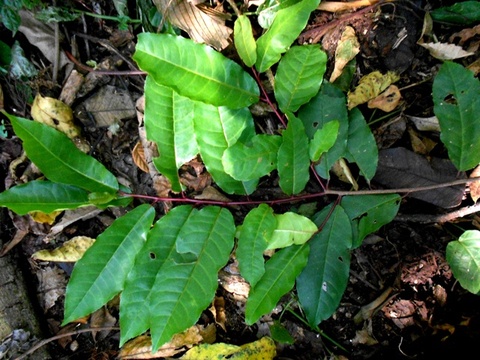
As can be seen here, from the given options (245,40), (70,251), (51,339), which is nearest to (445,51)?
(245,40)

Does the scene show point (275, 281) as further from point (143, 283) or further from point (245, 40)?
point (245, 40)

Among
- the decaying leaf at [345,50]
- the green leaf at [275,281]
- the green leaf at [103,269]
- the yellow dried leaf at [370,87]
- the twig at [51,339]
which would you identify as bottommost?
the twig at [51,339]

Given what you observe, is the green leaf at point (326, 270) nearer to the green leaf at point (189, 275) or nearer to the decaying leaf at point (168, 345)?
the green leaf at point (189, 275)

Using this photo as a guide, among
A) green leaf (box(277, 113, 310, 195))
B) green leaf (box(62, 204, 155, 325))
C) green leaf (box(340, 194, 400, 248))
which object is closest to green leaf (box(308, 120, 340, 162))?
green leaf (box(277, 113, 310, 195))

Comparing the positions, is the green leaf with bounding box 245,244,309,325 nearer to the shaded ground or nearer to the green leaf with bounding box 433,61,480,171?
the shaded ground

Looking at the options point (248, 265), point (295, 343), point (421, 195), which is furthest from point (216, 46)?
point (295, 343)

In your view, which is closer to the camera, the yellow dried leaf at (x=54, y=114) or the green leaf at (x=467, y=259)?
the green leaf at (x=467, y=259)

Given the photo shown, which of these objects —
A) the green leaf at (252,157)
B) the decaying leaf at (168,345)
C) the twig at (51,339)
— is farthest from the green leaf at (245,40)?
the twig at (51,339)
